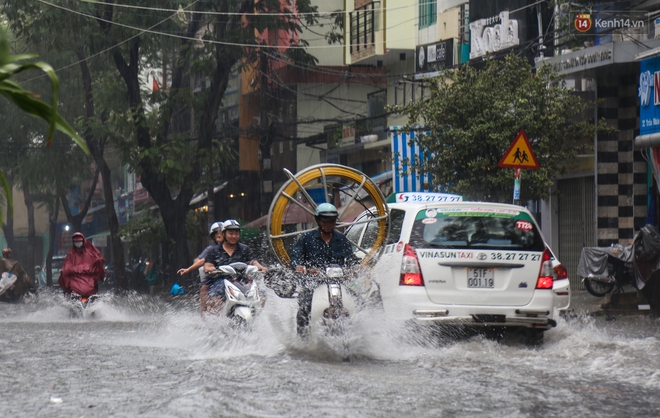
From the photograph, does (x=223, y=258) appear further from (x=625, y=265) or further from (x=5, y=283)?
(x=5, y=283)

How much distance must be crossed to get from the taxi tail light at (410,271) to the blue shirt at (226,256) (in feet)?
6.15

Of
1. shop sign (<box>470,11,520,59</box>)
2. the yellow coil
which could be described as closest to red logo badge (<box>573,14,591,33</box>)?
shop sign (<box>470,11,520,59</box>)

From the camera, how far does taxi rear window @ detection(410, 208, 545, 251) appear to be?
35.3ft

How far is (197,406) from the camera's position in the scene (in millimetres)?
6633

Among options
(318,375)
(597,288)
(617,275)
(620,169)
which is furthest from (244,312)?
(620,169)

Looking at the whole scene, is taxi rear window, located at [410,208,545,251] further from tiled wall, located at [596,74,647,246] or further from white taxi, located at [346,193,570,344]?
tiled wall, located at [596,74,647,246]

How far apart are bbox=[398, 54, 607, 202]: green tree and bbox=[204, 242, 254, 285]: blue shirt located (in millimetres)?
7176

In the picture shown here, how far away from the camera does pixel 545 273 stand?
36.0 ft

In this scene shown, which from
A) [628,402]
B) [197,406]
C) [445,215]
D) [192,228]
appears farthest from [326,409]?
[192,228]

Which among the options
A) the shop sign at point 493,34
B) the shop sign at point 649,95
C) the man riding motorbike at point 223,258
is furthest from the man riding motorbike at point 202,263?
the shop sign at point 493,34

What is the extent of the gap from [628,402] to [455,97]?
11756 millimetres

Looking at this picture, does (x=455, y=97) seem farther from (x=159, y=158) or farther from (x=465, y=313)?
(x=159, y=158)

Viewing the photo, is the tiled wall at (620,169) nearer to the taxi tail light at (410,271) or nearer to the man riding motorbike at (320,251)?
the taxi tail light at (410,271)

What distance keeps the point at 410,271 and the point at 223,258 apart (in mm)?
2138
